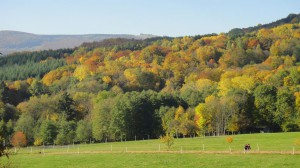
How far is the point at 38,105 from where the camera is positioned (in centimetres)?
11969

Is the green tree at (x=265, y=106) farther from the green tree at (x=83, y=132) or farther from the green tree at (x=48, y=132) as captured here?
the green tree at (x=48, y=132)

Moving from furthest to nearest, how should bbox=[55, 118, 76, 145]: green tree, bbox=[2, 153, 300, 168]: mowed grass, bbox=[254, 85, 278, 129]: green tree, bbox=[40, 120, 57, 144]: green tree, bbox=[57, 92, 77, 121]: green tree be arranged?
bbox=[57, 92, 77, 121]: green tree < bbox=[40, 120, 57, 144]: green tree < bbox=[254, 85, 278, 129]: green tree < bbox=[55, 118, 76, 145]: green tree < bbox=[2, 153, 300, 168]: mowed grass

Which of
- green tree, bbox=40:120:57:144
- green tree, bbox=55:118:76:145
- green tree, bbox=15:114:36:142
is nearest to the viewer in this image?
green tree, bbox=55:118:76:145

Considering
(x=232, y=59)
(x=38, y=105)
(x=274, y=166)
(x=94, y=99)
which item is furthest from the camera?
(x=232, y=59)

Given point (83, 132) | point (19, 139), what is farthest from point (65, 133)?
point (19, 139)

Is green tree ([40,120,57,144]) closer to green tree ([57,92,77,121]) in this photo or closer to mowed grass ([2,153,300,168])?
green tree ([57,92,77,121])

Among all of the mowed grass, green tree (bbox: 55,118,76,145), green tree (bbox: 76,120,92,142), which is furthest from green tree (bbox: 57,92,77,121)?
the mowed grass

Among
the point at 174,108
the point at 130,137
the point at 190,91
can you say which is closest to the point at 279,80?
the point at 190,91

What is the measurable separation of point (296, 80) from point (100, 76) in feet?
252

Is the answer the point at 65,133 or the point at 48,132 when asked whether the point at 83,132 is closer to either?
the point at 65,133

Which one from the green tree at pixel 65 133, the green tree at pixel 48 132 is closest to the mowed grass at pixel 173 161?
the green tree at pixel 65 133

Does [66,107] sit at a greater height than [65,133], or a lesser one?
greater

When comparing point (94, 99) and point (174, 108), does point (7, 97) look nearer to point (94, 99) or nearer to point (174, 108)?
point (94, 99)

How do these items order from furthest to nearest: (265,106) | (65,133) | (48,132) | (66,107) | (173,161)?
(66,107) < (265,106) < (48,132) < (65,133) < (173,161)
